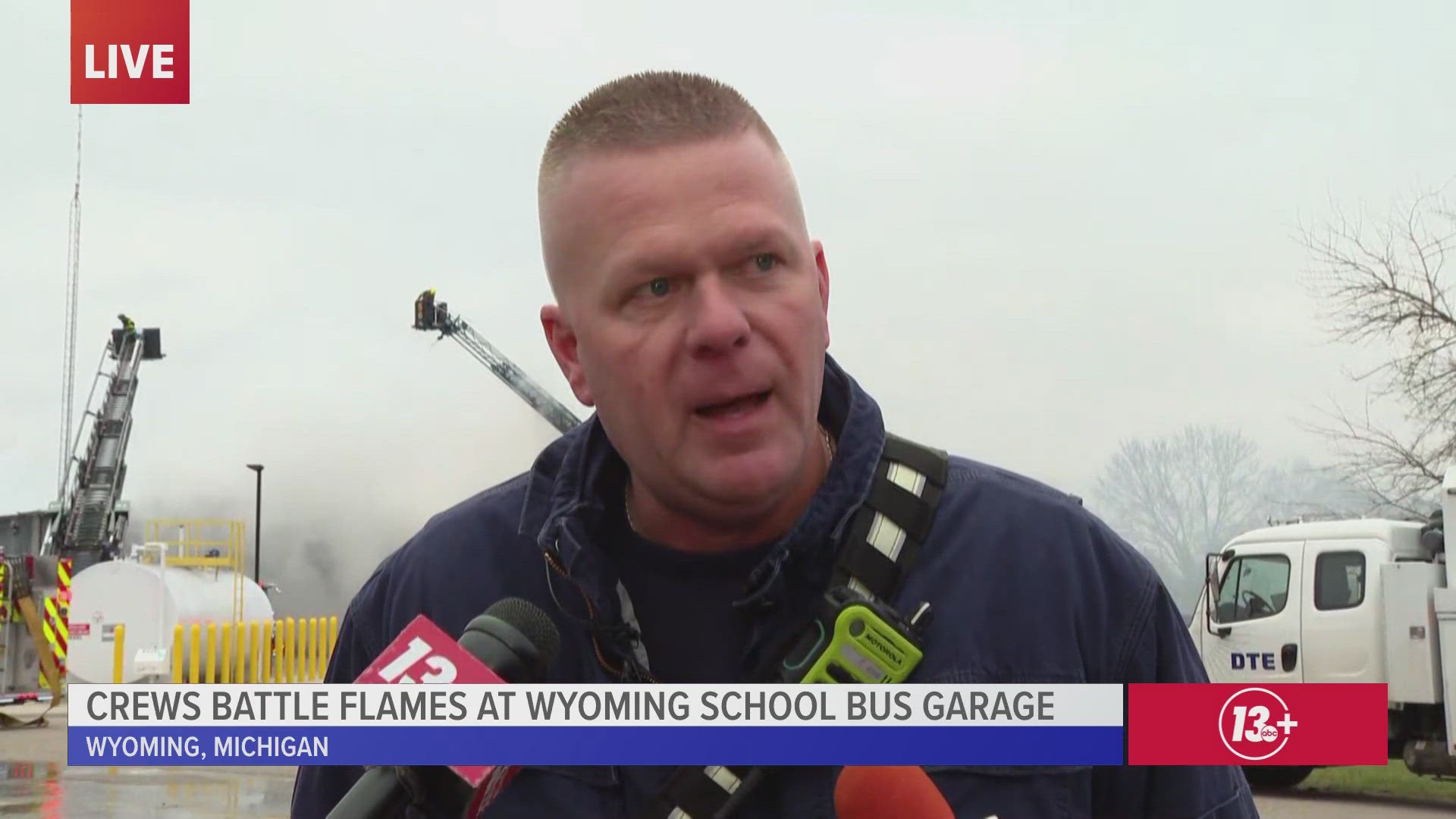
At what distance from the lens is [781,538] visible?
7.13 feet

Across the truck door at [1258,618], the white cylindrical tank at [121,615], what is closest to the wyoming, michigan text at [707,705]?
the truck door at [1258,618]

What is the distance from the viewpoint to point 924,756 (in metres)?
2.12

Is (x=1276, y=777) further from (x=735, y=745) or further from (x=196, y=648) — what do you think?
(x=196, y=648)

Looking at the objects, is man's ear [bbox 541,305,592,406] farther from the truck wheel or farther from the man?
the truck wheel

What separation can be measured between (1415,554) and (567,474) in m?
13.0

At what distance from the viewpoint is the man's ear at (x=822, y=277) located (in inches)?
89.0

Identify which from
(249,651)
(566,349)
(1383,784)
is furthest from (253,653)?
(566,349)

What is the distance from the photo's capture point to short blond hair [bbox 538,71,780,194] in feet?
7.18

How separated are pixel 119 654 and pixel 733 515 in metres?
19.1

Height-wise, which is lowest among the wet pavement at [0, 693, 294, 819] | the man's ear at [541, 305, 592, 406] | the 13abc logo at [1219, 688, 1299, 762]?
the wet pavement at [0, 693, 294, 819]

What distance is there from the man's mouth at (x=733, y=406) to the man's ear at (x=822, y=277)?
Answer: 18cm

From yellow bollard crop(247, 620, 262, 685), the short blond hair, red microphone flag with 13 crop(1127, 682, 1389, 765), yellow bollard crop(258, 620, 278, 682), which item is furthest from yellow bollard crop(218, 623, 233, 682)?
the short blond hair

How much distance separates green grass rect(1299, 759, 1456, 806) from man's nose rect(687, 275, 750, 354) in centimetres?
1303

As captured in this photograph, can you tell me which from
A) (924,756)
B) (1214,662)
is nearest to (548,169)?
(924,756)
